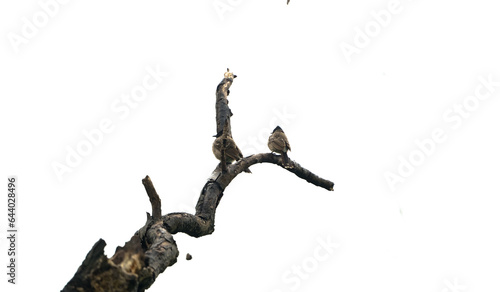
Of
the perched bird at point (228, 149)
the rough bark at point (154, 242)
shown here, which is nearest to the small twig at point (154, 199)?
the rough bark at point (154, 242)

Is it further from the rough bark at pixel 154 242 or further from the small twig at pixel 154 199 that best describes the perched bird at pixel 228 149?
the small twig at pixel 154 199

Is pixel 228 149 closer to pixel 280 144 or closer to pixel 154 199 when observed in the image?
pixel 280 144

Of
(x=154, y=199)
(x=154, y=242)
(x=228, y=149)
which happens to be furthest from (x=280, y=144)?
(x=154, y=242)

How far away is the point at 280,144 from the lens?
604 cm

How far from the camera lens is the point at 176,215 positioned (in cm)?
380

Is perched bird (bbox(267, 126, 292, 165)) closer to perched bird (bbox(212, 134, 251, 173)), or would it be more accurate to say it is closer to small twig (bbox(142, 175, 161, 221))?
perched bird (bbox(212, 134, 251, 173))

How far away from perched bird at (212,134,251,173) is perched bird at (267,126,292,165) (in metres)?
0.82

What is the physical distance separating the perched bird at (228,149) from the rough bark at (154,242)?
0.32 feet

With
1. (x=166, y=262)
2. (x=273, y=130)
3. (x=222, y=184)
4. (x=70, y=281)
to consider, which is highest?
(x=273, y=130)

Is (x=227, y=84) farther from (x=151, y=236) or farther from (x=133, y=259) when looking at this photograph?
(x=133, y=259)

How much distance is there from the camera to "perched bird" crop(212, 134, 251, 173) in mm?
5324

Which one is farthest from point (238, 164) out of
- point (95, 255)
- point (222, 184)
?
point (95, 255)

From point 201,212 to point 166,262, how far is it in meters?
1.32

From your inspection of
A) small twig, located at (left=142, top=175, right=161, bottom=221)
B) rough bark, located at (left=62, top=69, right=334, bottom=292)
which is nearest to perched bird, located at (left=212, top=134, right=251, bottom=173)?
rough bark, located at (left=62, top=69, right=334, bottom=292)
